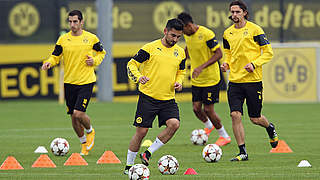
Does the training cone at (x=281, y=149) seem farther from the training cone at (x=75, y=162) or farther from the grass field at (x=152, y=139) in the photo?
the training cone at (x=75, y=162)

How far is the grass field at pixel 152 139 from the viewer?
1040 cm

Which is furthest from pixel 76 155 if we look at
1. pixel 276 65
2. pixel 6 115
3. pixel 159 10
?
pixel 159 10

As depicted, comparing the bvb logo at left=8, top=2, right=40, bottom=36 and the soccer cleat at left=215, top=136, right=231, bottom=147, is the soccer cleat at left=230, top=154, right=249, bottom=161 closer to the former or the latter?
the soccer cleat at left=215, top=136, right=231, bottom=147

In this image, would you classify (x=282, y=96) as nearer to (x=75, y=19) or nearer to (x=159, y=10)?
(x=159, y=10)

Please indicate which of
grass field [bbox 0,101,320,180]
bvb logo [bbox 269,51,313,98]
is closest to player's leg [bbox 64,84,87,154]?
grass field [bbox 0,101,320,180]

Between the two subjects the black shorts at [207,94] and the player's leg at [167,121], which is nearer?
the player's leg at [167,121]

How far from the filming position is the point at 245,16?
1209 centimetres

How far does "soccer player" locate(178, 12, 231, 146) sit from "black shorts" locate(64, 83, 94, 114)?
6.15 feet

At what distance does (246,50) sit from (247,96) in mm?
680

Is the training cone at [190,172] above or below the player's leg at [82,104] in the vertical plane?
below

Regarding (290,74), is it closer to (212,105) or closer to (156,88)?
(212,105)

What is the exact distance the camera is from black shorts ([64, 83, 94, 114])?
1281 cm

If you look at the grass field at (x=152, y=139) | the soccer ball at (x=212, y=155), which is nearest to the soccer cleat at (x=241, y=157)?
the grass field at (x=152, y=139)

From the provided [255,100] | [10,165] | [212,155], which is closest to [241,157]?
[212,155]
